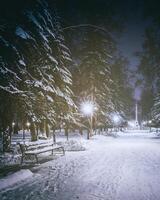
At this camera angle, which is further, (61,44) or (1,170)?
(61,44)

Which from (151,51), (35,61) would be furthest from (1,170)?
(151,51)

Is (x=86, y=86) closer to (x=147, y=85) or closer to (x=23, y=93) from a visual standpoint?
(x=147, y=85)

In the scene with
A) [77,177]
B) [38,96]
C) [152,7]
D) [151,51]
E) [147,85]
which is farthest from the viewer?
[147,85]

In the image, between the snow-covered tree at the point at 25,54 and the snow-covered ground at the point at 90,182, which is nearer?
the snow-covered ground at the point at 90,182

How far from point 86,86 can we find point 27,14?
25.8m

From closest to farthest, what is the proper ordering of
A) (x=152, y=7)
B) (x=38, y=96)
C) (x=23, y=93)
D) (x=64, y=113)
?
(x=23, y=93), (x=38, y=96), (x=152, y=7), (x=64, y=113)

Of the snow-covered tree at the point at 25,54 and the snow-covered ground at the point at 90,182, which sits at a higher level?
the snow-covered tree at the point at 25,54

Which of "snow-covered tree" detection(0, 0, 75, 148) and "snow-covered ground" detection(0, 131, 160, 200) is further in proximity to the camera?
"snow-covered tree" detection(0, 0, 75, 148)

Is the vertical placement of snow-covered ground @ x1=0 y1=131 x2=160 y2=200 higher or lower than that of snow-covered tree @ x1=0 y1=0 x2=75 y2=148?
lower

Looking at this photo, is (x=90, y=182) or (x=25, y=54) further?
(x=25, y=54)

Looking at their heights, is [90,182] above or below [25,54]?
below

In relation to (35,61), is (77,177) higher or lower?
lower

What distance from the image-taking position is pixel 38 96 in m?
13.8

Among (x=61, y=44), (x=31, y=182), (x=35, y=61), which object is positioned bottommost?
(x=31, y=182)
